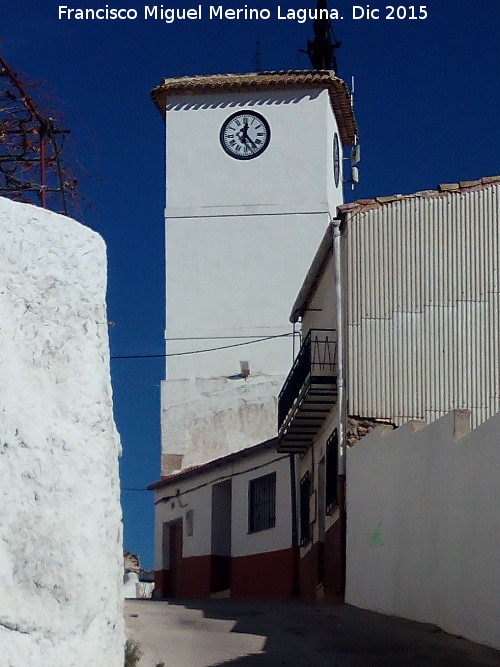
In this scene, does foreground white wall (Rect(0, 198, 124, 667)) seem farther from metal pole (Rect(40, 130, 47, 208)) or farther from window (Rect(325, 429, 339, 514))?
window (Rect(325, 429, 339, 514))

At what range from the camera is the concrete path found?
38.1 feet

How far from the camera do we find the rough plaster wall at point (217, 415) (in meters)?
33.4

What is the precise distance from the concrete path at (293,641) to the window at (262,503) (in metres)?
9.47

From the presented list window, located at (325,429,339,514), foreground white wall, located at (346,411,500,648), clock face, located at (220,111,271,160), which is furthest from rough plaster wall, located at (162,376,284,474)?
foreground white wall, located at (346,411,500,648)

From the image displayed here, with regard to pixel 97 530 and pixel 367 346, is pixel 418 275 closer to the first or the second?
pixel 367 346

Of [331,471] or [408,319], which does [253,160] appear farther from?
[408,319]

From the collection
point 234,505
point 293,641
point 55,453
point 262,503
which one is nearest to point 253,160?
point 234,505

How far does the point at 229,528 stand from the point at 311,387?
367 inches

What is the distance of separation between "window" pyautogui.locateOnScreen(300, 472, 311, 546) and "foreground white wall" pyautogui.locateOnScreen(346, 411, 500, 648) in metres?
4.26

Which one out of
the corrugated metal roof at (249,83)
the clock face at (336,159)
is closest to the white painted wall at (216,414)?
the clock face at (336,159)

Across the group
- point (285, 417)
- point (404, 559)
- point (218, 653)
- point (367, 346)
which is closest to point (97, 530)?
point (218, 653)

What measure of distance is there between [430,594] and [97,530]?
9750mm

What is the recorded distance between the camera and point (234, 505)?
28594 mm

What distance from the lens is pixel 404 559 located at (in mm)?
15805
